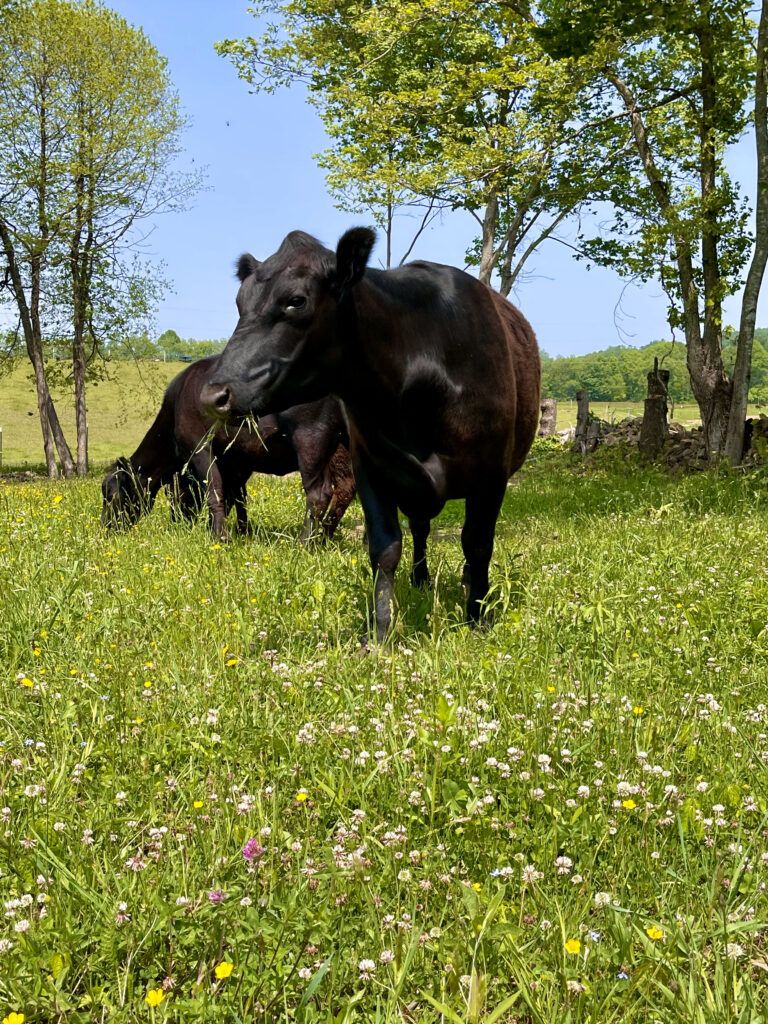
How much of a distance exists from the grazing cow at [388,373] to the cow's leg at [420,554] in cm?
78

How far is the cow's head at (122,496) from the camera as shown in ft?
27.0

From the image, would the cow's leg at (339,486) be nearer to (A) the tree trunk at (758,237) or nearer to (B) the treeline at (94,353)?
(A) the tree trunk at (758,237)

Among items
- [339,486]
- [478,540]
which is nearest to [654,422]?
[339,486]

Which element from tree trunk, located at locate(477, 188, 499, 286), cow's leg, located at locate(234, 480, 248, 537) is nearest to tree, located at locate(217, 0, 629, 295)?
tree trunk, located at locate(477, 188, 499, 286)

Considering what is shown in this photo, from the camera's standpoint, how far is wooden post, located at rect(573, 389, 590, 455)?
21.8 m

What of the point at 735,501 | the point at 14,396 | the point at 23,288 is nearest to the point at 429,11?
the point at 735,501

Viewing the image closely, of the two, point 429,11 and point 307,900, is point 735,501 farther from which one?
point 429,11

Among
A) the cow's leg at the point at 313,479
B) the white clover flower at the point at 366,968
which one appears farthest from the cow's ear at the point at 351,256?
the cow's leg at the point at 313,479

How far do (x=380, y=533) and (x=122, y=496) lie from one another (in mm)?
4819

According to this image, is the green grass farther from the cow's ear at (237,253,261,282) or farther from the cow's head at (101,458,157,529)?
the cow's ear at (237,253,261,282)

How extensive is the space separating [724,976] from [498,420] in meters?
3.41

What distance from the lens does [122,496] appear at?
8.49 m

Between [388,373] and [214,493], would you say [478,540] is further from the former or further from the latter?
[214,493]

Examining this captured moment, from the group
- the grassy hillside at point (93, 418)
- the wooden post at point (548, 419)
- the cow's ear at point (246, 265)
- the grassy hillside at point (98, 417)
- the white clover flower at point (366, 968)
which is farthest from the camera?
the grassy hillside at point (93, 418)
